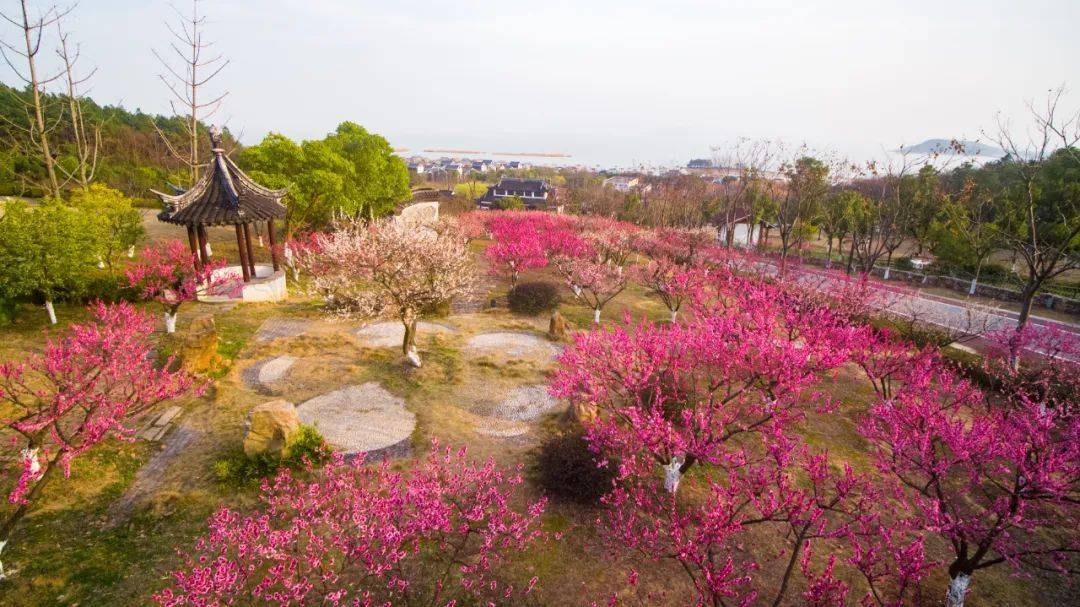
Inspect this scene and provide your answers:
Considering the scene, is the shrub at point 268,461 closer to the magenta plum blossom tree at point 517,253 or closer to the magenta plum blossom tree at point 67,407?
the magenta plum blossom tree at point 67,407

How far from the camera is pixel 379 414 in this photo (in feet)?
44.1

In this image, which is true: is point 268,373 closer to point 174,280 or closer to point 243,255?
point 174,280

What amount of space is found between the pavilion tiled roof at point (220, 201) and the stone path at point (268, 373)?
317 inches

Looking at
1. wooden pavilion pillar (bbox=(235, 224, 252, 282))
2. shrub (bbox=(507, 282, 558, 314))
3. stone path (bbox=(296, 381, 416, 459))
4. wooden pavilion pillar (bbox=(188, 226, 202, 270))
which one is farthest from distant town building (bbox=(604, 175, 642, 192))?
stone path (bbox=(296, 381, 416, 459))

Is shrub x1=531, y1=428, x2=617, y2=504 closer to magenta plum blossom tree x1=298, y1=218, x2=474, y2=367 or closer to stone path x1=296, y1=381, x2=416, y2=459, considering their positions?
stone path x1=296, y1=381, x2=416, y2=459

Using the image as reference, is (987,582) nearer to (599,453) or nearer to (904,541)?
(904,541)

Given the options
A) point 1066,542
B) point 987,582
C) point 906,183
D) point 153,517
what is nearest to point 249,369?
point 153,517

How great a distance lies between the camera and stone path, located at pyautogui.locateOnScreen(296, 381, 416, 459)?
1193cm

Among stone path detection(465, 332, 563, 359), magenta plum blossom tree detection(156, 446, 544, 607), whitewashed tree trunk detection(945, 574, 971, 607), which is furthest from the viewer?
stone path detection(465, 332, 563, 359)

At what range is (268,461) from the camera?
415 inches

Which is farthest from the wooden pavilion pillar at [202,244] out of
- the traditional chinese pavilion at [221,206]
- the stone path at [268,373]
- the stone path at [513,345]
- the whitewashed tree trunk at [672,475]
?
the whitewashed tree trunk at [672,475]

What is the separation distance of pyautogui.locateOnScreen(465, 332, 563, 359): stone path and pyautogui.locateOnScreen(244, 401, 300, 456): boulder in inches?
330

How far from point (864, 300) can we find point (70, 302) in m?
32.3

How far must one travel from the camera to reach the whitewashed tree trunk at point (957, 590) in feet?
25.7
